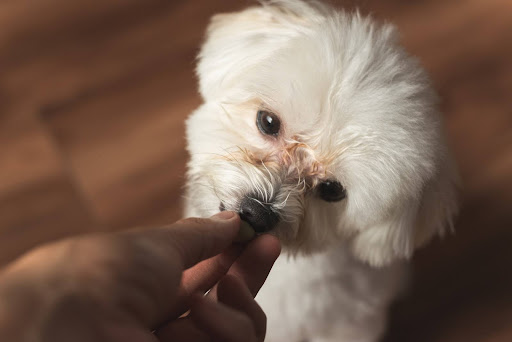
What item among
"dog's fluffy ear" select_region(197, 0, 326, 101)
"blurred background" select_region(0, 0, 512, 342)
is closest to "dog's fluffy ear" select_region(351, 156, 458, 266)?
"dog's fluffy ear" select_region(197, 0, 326, 101)

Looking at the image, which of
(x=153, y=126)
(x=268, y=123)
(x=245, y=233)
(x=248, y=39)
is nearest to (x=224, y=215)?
(x=245, y=233)

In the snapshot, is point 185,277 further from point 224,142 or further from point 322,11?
point 322,11

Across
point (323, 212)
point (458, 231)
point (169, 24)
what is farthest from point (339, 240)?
point (169, 24)

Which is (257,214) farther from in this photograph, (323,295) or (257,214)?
(323,295)

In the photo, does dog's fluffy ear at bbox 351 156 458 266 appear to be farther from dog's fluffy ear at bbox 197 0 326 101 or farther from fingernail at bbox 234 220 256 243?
dog's fluffy ear at bbox 197 0 326 101

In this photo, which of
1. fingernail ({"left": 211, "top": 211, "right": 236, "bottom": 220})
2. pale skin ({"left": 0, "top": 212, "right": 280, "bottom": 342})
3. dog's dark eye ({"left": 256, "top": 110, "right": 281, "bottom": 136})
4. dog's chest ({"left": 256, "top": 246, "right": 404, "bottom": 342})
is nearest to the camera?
pale skin ({"left": 0, "top": 212, "right": 280, "bottom": 342})

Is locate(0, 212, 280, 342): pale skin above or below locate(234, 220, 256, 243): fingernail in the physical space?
above

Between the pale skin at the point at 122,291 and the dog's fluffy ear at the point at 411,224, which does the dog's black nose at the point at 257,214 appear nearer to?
the pale skin at the point at 122,291

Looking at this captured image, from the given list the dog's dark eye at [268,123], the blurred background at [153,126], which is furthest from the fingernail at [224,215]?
the blurred background at [153,126]
